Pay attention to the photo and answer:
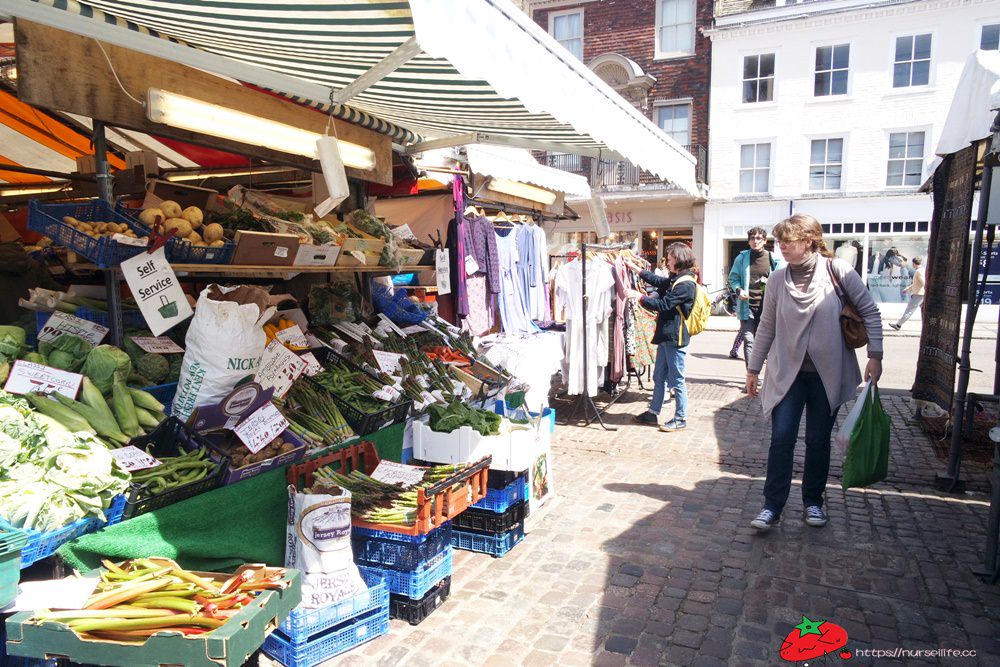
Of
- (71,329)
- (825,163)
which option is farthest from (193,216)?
(825,163)

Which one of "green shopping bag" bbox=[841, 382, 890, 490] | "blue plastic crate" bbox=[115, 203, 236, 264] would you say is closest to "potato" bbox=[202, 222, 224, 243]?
"blue plastic crate" bbox=[115, 203, 236, 264]

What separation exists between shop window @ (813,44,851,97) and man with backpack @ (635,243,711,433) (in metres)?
16.3

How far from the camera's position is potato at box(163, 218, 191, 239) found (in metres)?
3.58

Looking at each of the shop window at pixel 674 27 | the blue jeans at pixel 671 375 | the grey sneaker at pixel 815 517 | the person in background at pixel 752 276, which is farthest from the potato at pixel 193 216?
the shop window at pixel 674 27

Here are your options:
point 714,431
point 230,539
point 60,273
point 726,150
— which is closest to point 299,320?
point 60,273

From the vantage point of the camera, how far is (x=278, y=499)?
3.48 meters

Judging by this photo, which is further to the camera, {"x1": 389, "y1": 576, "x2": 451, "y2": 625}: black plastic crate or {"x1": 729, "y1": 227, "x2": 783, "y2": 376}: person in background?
{"x1": 729, "y1": 227, "x2": 783, "y2": 376}: person in background

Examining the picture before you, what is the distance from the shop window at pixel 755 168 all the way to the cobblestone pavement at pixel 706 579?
16.7m

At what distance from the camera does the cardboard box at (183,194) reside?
4.96m

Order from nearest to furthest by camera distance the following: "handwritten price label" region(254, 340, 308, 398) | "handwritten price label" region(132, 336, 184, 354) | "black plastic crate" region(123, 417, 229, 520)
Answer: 1. "black plastic crate" region(123, 417, 229, 520)
2. "handwritten price label" region(132, 336, 184, 354)
3. "handwritten price label" region(254, 340, 308, 398)

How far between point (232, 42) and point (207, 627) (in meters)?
2.76

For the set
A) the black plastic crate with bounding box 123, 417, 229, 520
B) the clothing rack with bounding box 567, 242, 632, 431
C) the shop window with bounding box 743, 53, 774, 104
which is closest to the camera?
the black plastic crate with bounding box 123, 417, 229, 520

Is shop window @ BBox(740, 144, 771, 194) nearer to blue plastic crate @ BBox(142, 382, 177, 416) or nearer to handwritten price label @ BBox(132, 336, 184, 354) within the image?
handwritten price label @ BBox(132, 336, 184, 354)

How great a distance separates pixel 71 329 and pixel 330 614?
2.05 m
